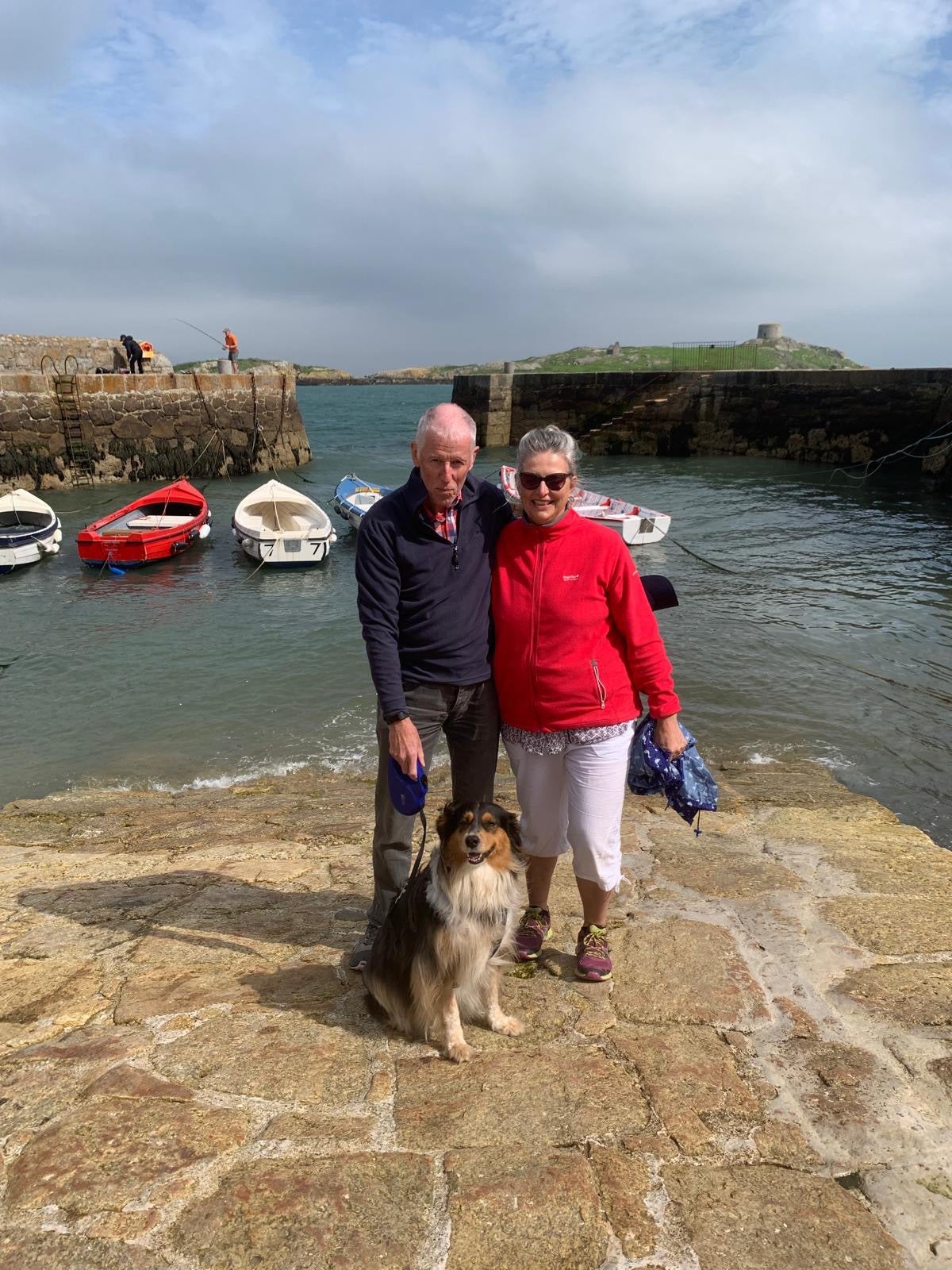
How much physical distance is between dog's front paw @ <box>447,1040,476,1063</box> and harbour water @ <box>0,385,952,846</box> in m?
5.60

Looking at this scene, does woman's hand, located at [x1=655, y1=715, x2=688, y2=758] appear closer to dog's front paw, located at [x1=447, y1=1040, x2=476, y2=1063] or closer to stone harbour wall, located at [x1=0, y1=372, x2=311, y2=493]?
dog's front paw, located at [x1=447, y1=1040, x2=476, y2=1063]

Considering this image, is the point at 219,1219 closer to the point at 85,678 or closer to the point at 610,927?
the point at 610,927

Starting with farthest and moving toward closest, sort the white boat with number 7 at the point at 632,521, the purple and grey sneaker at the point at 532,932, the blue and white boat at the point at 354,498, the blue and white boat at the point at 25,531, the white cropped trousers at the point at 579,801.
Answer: the blue and white boat at the point at 354,498
the white boat with number 7 at the point at 632,521
the blue and white boat at the point at 25,531
the purple and grey sneaker at the point at 532,932
the white cropped trousers at the point at 579,801

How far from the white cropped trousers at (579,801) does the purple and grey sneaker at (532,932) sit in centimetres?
42

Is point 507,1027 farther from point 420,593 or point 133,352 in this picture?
point 133,352

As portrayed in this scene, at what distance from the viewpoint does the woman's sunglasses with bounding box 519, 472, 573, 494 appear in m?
3.17

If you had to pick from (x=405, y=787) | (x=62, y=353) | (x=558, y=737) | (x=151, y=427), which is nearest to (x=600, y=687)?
(x=558, y=737)

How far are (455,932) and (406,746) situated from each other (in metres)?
0.68

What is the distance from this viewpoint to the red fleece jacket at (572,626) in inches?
129

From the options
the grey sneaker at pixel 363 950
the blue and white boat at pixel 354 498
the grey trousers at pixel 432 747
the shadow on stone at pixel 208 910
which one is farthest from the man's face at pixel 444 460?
the blue and white boat at pixel 354 498

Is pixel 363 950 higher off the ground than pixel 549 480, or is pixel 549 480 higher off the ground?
pixel 549 480

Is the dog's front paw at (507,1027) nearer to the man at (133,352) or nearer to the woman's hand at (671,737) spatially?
the woman's hand at (671,737)

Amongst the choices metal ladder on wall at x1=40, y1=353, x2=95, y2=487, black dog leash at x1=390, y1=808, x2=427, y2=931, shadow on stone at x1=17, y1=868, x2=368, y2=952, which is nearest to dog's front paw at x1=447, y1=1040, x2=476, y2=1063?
black dog leash at x1=390, y1=808, x2=427, y2=931

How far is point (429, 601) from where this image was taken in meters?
3.28
